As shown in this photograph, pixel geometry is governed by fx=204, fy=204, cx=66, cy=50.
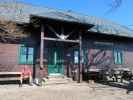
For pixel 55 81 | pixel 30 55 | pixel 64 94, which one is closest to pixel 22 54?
pixel 30 55

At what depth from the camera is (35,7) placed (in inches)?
699

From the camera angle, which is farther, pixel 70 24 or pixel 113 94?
pixel 70 24

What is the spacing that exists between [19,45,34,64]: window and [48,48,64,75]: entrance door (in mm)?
1325

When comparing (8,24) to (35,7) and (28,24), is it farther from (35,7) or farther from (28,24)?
(35,7)

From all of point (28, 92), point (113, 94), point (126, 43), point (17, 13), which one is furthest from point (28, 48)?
point (126, 43)

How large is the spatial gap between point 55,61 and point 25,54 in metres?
2.25

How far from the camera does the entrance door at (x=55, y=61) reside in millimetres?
14477

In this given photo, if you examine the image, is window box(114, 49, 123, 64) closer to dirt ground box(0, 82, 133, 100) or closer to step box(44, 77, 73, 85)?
step box(44, 77, 73, 85)

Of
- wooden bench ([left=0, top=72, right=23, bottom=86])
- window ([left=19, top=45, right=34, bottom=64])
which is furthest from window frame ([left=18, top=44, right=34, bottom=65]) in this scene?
wooden bench ([left=0, top=72, right=23, bottom=86])

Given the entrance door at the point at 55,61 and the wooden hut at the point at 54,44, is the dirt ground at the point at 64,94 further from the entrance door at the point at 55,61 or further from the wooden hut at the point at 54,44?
the entrance door at the point at 55,61

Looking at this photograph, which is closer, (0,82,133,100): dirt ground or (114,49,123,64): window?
(0,82,133,100): dirt ground

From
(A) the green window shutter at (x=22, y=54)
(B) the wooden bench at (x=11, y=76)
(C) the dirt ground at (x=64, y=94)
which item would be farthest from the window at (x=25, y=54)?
(C) the dirt ground at (x=64, y=94)

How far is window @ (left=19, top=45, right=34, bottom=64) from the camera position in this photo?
1356cm

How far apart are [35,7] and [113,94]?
10753 millimetres
